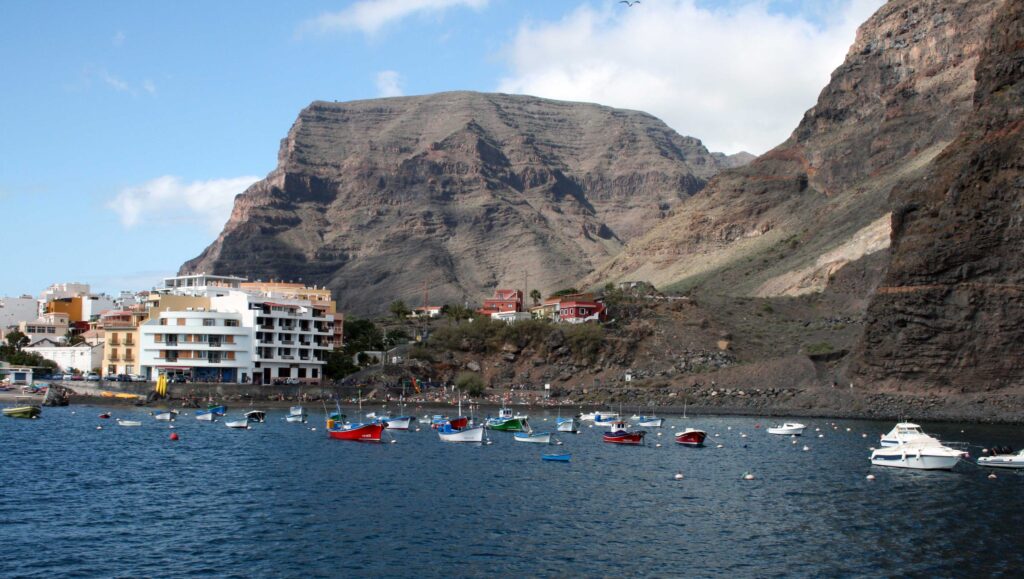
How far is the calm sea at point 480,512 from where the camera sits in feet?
130

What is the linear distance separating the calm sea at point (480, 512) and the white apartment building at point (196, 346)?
4220cm

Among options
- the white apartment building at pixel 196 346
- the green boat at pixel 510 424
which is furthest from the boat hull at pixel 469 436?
the white apartment building at pixel 196 346

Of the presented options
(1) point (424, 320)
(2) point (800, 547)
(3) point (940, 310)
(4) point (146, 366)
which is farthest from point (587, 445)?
(1) point (424, 320)

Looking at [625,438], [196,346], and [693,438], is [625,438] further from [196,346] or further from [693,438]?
[196,346]

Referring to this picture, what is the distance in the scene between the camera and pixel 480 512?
50719 millimetres

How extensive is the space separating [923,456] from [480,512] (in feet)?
112

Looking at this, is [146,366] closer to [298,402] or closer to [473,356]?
[298,402]

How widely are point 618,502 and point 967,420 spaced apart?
214 feet

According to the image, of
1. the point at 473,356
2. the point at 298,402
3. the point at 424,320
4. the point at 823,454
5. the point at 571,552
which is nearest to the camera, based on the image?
the point at 571,552

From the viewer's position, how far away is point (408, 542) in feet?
141

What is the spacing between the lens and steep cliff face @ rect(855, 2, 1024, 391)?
10912cm

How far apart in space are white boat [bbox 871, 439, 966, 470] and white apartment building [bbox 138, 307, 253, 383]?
8385 cm

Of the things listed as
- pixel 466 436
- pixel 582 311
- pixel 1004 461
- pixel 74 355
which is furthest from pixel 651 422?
pixel 74 355

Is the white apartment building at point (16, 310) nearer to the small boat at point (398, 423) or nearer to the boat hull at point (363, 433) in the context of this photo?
the small boat at point (398, 423)
